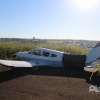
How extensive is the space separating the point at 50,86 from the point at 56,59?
511 centimetres

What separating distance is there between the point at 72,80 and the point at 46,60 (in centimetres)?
426

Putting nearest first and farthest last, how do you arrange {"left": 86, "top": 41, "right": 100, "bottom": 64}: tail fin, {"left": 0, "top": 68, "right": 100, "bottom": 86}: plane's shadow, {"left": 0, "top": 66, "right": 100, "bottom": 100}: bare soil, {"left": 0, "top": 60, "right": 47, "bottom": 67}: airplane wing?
{"left": 0, "top": 66, "right": 100, "bottom": 100}: bare soil, {"left": 0, "top": 68, "right": 100, "bottom": 86}: plane's shadow, {"left": 0, "top": 60, "right": 47, "bottom": 67}: airplane wing, {"left": 86, "top": 41, "right": 100, "bottom": 64}: tail fin

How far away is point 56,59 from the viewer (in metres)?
16.3

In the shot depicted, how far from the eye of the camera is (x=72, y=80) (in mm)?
12844

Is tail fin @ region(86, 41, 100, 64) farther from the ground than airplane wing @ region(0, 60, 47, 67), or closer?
farther from the ground

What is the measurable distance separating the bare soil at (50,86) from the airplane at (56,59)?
74 cm

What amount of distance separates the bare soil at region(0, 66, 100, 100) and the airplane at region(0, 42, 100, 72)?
74 cm

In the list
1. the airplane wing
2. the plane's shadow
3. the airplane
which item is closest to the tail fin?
the airplane

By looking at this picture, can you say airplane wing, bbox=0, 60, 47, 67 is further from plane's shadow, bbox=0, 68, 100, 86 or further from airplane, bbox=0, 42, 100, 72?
plane's shadow, bbox=0, 68, 100, 86

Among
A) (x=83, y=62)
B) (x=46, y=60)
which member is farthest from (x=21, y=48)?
(x=83, y=62)

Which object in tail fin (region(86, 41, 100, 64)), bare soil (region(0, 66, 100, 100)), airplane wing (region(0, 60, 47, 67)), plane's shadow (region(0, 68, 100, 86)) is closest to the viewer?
bare soil (region(0, 66, 100, 100))

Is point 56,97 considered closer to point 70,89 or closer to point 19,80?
point 70,89

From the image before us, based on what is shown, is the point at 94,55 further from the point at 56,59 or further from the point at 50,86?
the point at 50,86

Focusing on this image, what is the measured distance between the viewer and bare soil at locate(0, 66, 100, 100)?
31.8ft
